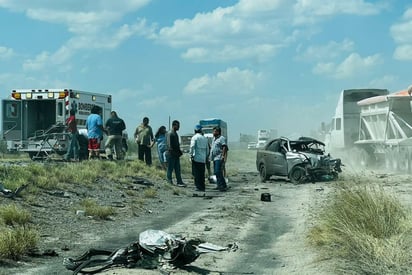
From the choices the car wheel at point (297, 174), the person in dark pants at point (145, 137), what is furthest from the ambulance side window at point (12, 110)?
the car wheel at point (297, 174)

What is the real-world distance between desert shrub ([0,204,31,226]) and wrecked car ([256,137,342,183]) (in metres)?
13.3

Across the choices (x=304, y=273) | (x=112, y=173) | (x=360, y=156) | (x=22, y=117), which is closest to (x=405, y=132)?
(x=360, y=156)

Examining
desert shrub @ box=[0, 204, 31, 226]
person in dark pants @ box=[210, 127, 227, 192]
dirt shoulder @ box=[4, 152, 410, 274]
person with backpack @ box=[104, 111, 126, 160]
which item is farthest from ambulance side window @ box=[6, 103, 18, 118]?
desert shrub @ box=[0, 204, 31, 226]

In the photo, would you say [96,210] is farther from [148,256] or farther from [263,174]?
[263,174]

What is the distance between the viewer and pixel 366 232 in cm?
1012

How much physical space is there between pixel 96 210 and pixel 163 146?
406 inches

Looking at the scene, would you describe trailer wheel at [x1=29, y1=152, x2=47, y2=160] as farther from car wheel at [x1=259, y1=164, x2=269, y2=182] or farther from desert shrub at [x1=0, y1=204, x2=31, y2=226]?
desert shrub at [x1=0, y1=204, x2=31, y2=226]

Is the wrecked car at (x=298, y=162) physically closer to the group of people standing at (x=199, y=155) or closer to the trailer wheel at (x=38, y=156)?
the group of people standing at (x=199, y=155)

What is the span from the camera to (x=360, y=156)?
35.6 metres

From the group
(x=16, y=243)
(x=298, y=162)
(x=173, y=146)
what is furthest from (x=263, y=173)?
(x=16, y=243)

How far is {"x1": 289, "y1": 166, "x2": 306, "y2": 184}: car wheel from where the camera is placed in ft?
79.3

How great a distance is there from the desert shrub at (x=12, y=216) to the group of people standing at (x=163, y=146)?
28.6ft

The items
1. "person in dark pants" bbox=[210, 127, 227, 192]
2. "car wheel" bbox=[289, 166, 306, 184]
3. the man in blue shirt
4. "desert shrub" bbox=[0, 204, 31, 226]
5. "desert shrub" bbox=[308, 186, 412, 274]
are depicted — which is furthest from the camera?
the man in blue shirt

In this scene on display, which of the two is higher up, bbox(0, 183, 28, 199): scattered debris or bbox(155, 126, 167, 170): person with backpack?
bbox(155, 126, 167, 170): person with backpack
